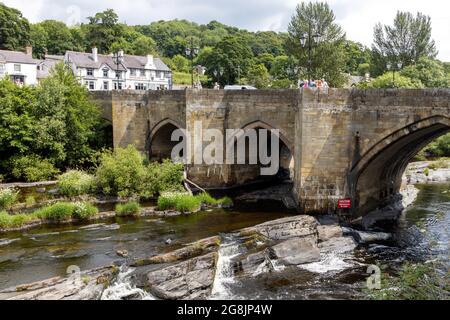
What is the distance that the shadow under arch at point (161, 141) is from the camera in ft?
113

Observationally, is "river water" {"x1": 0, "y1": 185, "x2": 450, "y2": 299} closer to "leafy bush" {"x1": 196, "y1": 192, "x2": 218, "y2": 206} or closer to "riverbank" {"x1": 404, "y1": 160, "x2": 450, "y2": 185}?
"leafy bush" {"x1": 196, "y1": 192, "x2": 218, "y2": 206}

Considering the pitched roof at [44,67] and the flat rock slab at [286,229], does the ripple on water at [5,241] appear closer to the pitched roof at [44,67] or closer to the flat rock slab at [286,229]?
the flat rock slab at [286,229]

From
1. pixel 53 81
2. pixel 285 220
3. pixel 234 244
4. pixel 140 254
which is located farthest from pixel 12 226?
pixel 53 81

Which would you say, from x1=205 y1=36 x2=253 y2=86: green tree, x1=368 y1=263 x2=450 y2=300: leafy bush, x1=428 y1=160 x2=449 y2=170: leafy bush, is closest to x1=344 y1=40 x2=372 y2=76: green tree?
x1=205 y1=36 x2=253 y2=86: green tree

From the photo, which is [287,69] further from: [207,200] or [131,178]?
[207,200]

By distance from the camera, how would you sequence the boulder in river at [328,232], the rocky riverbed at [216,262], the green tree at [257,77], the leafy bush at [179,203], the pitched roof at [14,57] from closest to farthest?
the rocky riverbed at [216,262] < the boulder in river at [328,232] < the leafy bush at [179,203] < the pitched roof at [14,57] < the green tree at [257,77]

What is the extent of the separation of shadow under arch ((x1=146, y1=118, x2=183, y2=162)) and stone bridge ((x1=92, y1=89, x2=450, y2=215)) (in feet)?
9.94

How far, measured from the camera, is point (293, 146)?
27094 mm

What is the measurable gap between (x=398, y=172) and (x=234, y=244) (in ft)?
48.6

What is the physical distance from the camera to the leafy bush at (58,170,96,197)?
92.3 ft

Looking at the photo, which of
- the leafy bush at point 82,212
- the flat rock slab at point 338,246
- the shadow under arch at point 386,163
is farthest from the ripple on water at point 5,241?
the shadow under arch at point 386,163

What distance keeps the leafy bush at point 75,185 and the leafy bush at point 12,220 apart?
5.24 metres

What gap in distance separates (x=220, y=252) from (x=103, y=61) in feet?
159

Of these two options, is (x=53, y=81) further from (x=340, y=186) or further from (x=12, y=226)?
(x=340, y=186)
